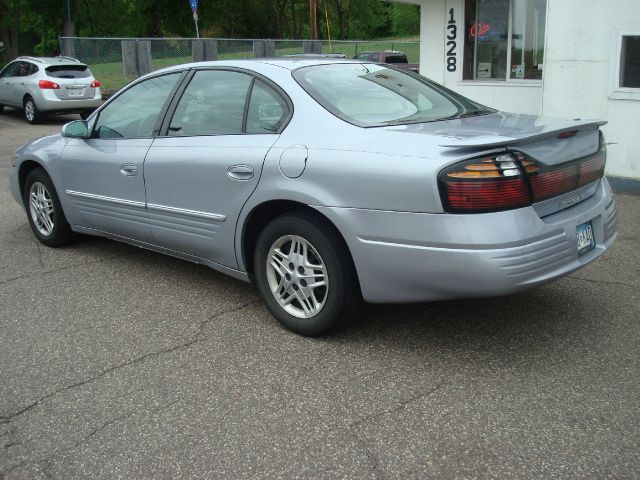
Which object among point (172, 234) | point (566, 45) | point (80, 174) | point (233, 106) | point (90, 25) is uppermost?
point (90, 25)

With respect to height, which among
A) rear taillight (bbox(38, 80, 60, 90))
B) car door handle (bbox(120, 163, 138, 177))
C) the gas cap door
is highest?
rear taillight (bbox(38, 80, 60, 90))

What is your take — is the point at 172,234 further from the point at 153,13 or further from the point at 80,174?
the point at 153,13

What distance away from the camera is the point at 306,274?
3889 millimetres

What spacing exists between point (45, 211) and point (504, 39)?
7285 millimetres

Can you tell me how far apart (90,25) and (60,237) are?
134 ft

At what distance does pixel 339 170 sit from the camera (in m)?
3.57

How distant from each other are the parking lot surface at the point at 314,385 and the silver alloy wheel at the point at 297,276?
0.20 m

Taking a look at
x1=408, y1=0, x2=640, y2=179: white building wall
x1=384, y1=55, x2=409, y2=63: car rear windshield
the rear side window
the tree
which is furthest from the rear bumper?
the tree

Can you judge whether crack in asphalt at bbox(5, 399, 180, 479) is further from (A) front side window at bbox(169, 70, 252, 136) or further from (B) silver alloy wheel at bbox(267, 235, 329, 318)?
A: (A) front side window at bbox(169, 70, 252, 136)

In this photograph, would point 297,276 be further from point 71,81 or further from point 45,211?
point 71,81

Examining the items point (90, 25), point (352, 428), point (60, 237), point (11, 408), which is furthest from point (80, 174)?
point (90, 25)

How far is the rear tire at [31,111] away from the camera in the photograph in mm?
17391

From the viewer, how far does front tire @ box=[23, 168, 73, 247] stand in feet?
19.0

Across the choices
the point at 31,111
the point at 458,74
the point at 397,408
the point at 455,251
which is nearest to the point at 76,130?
the point at 455,251
